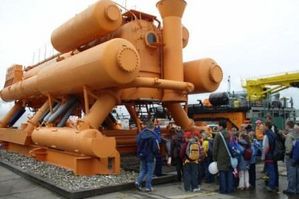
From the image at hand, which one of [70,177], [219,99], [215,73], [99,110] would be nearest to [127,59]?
[99,110]

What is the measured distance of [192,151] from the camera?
340 inches

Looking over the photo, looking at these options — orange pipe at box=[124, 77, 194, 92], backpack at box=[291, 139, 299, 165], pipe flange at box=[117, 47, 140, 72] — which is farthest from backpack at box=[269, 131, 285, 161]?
pipe flange at box=[117, 47, 140, 72]

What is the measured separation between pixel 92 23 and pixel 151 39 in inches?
73.5

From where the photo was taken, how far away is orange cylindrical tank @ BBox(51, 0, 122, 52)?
1086cm

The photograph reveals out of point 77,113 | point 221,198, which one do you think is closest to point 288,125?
point 221,198


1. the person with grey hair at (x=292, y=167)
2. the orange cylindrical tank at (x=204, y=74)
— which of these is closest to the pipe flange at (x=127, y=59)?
the orange cylindrical tank at (x=204, y=74)

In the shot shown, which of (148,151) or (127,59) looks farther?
(127,59)

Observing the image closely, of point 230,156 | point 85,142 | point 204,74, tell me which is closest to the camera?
point 230,156

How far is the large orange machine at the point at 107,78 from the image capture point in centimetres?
976

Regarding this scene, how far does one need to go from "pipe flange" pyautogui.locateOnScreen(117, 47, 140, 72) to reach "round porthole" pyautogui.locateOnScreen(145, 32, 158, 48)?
1.91 meters

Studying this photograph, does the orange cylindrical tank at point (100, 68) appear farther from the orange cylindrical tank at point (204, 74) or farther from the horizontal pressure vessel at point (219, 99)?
the horizontal pressure vessel at point (219, 99)

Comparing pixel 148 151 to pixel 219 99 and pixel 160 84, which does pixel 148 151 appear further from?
pixel 219 99

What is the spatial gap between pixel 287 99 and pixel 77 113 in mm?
12051

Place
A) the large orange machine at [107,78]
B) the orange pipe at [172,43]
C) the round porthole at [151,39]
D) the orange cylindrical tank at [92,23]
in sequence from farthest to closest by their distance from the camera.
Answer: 1. the orange pipe at [172,43]
2. the round porthole at [151,39]
3. the orange cylindrical tank at [92,23]
4. the large orange machine at [107,78]
